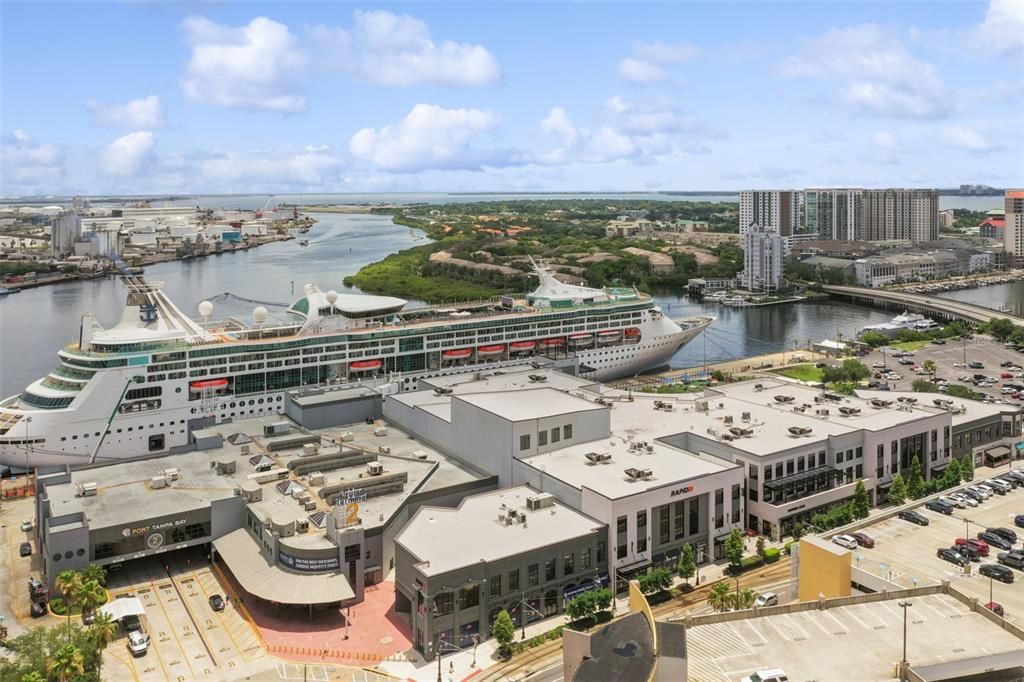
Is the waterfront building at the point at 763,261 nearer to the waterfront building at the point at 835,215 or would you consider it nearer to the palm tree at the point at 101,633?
the waterfront building at the point at 835,215

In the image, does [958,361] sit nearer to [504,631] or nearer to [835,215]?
[504,631]

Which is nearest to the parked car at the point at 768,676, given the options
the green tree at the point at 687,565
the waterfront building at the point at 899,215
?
the green tree at the point at 687,565

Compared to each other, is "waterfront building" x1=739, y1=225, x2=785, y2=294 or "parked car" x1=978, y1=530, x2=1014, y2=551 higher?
"waterfront building" x1=739, y1=225, x2=785, y2=294

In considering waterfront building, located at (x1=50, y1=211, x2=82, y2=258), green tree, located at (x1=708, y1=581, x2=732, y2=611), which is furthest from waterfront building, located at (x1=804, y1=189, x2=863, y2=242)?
green tree, located at (x1=708, y1=581, x2=732, y2=611)

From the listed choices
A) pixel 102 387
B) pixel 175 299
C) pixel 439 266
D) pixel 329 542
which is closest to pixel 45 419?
pixel 102 387

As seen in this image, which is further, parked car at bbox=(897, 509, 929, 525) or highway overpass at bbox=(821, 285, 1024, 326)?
highway overpass at bbox=(821, 285, 1024, 326)

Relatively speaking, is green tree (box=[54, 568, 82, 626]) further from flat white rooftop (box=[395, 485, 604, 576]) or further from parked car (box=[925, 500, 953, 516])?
parked car (box=[925, 500, 953, 516])
